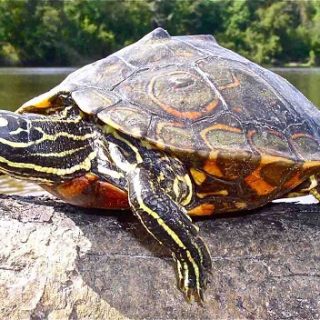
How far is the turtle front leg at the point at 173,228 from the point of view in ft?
11.1

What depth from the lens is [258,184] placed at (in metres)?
3.87

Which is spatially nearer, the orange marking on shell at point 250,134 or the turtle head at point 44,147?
the turtle head at point 44,147

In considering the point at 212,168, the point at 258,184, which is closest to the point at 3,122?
the point at 212,168

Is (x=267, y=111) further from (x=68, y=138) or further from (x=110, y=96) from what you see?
(x=68, y=138)

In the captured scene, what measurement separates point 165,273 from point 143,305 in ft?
0.79

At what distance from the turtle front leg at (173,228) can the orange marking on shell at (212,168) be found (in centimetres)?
34

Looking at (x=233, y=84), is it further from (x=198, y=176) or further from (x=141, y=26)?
(x=141, y=26)

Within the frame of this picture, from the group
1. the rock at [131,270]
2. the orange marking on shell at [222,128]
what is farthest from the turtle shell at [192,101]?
the rock at [131,270]

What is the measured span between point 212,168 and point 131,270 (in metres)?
0.77

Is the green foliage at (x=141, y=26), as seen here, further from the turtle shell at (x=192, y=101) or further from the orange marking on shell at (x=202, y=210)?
the orange marking on shell at (x=202, y=210)

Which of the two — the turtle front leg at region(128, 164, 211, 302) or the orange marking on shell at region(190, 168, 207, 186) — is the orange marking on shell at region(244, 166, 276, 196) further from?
the turtle front leg at region(128, 164, 211, 302)

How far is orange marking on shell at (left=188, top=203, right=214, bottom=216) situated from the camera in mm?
3873

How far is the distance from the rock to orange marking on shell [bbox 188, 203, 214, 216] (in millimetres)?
110

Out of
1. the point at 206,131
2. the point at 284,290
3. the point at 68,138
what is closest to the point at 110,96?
the point at 68,138
